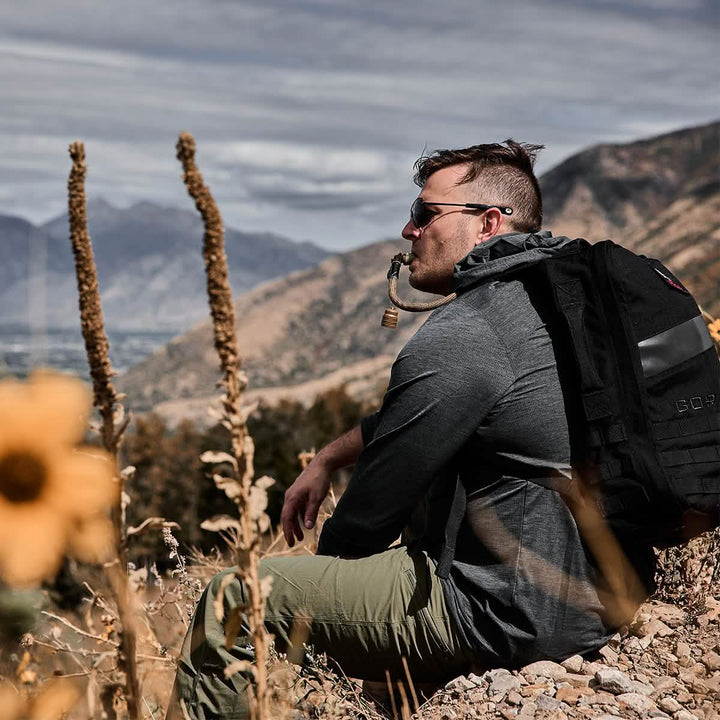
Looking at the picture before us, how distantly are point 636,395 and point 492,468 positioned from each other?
46 centimetres

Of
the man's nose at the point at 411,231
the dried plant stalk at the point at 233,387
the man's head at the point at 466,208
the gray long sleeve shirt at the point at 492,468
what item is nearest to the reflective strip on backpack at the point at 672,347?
the gray long sleeve shirt at the point at 492,468

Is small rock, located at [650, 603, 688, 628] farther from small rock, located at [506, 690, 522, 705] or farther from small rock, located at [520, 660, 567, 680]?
small rock, located at [506, 690, 522, 705]

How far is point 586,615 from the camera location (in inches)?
105

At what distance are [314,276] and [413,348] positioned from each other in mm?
166589

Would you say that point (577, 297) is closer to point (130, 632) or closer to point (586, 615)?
point (586, 615)

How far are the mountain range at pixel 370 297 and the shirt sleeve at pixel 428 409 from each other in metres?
97.6

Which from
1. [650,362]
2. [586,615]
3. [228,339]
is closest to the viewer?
[228,339]

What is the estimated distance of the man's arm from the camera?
3.02m

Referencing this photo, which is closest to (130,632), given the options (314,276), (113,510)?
(113,510)

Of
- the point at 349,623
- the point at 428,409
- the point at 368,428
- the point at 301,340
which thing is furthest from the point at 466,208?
the point at 301,340

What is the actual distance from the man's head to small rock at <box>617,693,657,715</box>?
1442 millimetres

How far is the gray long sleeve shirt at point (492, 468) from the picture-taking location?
2.52 metres

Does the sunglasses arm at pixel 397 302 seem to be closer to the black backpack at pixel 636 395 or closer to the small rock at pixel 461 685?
the black backpack at pixel 636 395

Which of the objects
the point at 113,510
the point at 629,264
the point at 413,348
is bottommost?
the point at 113,510
